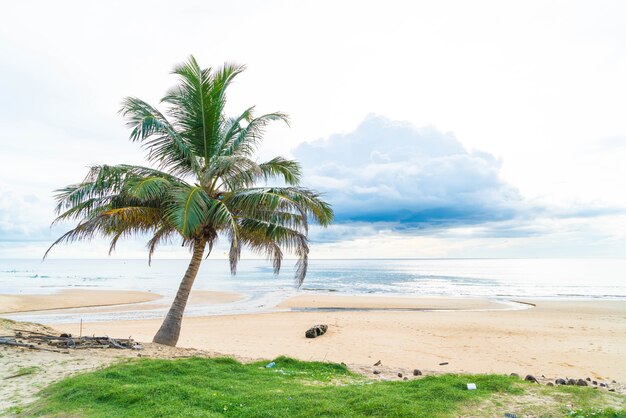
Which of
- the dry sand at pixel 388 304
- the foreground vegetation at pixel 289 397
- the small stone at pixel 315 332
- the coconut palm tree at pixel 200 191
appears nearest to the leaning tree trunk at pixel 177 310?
the coconut palm tree at pixel 200 191

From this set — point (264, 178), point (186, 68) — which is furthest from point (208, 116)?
point (264, 178)

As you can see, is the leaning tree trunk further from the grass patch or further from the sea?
the sea

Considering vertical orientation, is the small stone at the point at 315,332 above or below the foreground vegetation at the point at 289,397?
below

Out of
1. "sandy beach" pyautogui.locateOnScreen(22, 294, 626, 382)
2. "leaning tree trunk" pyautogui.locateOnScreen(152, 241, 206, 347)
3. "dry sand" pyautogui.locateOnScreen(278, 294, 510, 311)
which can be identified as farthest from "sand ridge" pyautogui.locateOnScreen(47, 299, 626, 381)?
"dry sand" pyautogui.locateOnScreen(278, 294, 510, 311)

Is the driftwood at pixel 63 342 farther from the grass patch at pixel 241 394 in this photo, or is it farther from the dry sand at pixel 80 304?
the dry sand at pixel 80 304

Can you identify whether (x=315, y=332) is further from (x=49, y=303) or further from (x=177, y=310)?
(x=49, y=303)

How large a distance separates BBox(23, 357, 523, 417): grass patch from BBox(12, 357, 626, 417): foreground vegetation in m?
0.01

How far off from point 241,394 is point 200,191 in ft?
17.5

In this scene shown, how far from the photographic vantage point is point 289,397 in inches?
231

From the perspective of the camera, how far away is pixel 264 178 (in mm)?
11469

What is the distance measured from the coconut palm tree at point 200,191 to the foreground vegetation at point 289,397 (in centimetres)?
387

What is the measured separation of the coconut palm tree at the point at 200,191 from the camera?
998 centimetres

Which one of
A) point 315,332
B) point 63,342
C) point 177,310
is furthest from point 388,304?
point 63,342

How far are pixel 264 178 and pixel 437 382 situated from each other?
7229 millimetres
